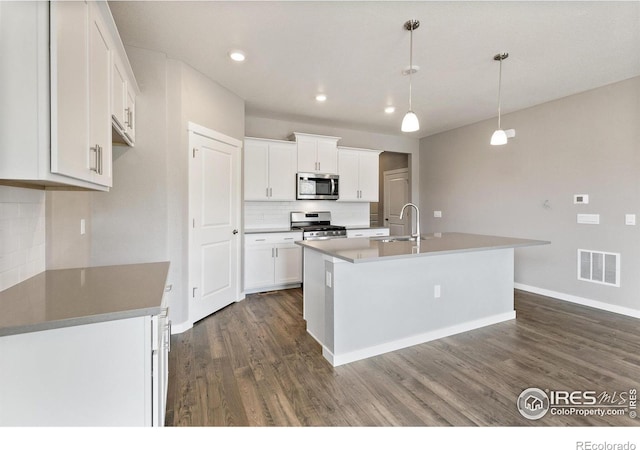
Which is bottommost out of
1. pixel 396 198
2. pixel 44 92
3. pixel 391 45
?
pixel 44 92

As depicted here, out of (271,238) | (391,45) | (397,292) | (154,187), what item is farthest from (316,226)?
(391,45)

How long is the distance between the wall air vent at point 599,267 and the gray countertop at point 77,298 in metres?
4.63

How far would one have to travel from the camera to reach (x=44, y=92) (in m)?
1.07

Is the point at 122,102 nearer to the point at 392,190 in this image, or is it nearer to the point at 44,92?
the point at 44,92

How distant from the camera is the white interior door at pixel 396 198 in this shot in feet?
20.9

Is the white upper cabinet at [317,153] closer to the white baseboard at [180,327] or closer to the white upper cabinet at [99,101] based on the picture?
the white baseboard at [180,327]

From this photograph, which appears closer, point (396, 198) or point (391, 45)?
point (391, 45)

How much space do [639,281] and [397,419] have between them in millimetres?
3454

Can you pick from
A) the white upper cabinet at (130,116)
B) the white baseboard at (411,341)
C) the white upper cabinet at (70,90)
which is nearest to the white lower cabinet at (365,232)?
the white baseboard at (411,341)

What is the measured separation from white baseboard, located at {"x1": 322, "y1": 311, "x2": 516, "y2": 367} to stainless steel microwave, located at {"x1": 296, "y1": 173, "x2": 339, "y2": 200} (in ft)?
9.04

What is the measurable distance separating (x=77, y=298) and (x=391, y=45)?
2.87m
